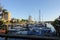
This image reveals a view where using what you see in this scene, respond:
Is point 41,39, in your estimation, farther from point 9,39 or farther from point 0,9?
point 0,9

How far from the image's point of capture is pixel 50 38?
17.1 m

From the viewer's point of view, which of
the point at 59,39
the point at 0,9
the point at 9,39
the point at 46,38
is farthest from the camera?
the point at 0,9

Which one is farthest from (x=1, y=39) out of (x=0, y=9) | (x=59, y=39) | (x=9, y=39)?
(x=0, y=9)

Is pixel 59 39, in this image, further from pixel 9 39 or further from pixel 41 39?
pixel 9 39

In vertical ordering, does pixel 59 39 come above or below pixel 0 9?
below

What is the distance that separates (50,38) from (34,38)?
83.4 inches

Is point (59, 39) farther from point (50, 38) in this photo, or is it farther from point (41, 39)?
point (41, 39)

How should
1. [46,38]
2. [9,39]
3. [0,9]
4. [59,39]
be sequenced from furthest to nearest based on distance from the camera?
[0,9]
[9,39]
[46,38]
[59,39]

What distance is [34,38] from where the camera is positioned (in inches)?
709

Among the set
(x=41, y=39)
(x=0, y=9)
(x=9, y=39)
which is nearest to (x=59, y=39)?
(x=41, y=39)

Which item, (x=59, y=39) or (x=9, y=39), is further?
(x=9, y=39)

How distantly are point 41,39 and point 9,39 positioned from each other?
606cm

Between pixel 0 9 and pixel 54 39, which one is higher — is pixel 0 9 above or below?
above

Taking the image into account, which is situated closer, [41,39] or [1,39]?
[41,39]
